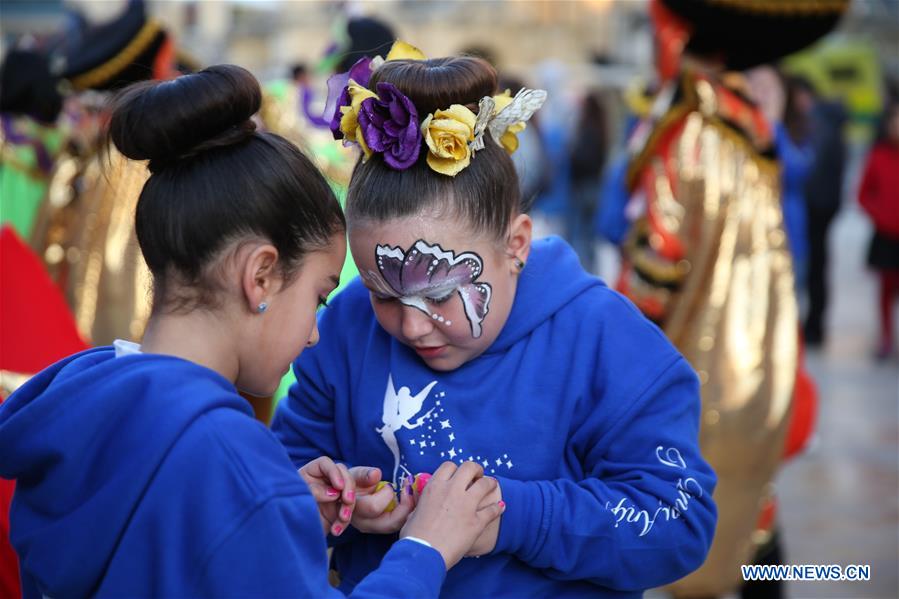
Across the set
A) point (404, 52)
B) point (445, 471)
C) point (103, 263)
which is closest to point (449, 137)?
point (404, 52)

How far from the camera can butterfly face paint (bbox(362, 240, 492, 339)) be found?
1790mm

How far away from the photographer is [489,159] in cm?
182

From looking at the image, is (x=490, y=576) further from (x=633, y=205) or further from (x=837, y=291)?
(x=837, y=291)

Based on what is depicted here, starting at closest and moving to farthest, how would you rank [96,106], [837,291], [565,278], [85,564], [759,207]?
1. [85,564]
2. [565,278]
3. [759,207]
4. [96,106]
5. [837,291]

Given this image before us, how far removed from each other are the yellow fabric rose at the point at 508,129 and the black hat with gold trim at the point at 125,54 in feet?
10.6

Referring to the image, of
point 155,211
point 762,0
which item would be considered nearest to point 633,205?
point 762,0

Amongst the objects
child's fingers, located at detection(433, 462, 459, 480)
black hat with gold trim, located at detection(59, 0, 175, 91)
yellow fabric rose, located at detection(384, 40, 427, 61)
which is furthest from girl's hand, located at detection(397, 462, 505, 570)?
black hat with gold trim, located at detection(59, 0, 175, 91)

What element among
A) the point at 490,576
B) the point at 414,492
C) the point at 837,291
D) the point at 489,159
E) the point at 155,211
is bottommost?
the point at 837,291

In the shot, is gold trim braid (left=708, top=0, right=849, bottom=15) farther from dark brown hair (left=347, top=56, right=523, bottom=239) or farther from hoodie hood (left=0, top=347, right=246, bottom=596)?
hoodie hood (left=0, top=347, right=246, bottom=596)

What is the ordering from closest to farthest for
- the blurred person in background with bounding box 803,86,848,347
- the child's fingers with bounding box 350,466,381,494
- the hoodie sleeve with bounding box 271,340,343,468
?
the child's fingers with bounding box 350,466,381,494 < the hoodie sleeve with bounding box 271,340,343,468 < the blurred person in background with bounding box 803,86,848,347

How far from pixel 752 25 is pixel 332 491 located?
2.51m

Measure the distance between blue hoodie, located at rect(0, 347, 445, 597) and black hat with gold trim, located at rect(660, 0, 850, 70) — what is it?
2612mm

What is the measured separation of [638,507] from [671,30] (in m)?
2.56

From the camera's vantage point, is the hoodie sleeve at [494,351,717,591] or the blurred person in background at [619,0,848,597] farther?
the blurred person in background at [619,0,848,597]
